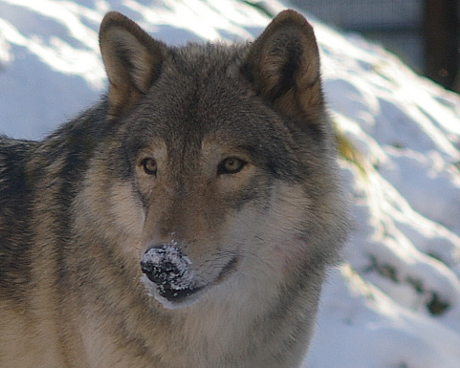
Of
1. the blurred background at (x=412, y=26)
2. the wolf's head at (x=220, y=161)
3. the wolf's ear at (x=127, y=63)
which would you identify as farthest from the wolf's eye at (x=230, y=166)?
the blurred background at (x=412, y=26)

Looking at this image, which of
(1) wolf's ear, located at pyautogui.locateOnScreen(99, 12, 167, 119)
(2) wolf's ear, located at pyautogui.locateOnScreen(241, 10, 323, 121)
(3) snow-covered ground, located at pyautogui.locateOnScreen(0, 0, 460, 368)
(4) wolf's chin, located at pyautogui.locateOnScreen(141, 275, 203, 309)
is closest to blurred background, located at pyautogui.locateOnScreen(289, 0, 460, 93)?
(3) snow-covered ground, located at pyautogui.locateOnScreen(0, 0, 460, 368)

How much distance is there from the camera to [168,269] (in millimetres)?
2758

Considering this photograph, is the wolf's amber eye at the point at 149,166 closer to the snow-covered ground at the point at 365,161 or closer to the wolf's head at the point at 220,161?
the wolf's head at the point at 220,161

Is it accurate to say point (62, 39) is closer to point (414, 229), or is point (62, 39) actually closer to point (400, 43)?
point (414, 229)

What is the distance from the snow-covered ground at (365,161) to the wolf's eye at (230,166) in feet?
6.48

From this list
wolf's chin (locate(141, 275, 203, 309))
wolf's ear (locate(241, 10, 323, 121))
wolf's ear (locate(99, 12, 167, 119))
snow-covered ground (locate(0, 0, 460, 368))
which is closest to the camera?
wolf's chin (locate(141, 275, 203, 309))

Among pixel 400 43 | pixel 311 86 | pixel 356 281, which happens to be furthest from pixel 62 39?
pixel 400 43

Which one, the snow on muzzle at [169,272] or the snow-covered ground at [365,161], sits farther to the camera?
the snow-covered ground at [365,161]

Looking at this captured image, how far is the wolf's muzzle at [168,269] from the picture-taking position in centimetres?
275

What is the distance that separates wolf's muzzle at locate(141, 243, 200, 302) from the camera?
2752 mm

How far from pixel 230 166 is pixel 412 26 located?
14451 mm

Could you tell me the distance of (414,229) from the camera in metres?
6.09

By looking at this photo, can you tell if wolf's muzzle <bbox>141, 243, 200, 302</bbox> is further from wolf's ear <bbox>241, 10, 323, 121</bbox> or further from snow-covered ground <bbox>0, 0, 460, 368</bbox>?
snow-covered ground <bbox>0, 0, 460, 368</bbox>

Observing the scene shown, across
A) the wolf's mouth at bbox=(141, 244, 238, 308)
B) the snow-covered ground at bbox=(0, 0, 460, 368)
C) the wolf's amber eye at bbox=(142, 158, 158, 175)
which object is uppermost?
the wolf's amber eye at bbox=(142, 158, 158, 175)
